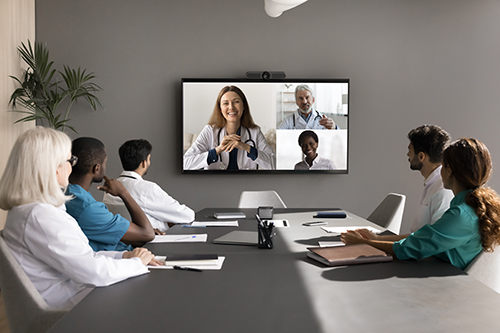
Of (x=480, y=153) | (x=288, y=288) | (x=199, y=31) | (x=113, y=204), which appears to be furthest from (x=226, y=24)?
(x=288, y=288)

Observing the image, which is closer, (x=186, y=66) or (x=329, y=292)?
(x=329, y=292)

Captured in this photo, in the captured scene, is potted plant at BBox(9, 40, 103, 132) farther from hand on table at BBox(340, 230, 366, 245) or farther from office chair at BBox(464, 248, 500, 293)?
office chair at BBox(464, 248, 500, 293)

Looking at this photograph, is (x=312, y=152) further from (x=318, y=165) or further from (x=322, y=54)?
(x=322, y=54)

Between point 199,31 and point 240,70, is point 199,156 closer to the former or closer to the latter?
point 240,70

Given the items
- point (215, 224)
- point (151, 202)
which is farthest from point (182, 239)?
point (151, 202)

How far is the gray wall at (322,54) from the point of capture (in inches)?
193

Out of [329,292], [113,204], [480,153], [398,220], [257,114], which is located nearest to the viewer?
[329,292]

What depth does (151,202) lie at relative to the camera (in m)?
2.86

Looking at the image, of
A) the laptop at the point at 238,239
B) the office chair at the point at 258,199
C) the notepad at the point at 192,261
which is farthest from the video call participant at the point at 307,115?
the notepad at the point at 192,261

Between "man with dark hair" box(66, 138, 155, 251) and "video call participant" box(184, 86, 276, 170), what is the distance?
2.49 m

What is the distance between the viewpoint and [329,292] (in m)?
1.34

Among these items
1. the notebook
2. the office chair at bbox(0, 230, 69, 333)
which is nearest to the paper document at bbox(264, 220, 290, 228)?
the notebook

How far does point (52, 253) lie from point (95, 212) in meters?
0.76

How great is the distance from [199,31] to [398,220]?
3.15m
